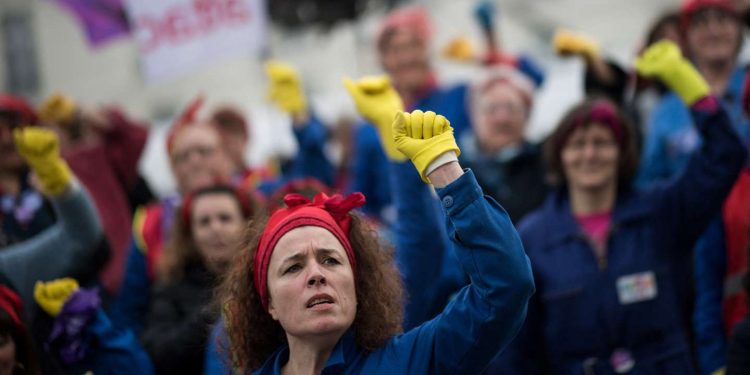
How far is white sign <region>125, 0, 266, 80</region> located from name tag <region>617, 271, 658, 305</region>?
3.46 metres

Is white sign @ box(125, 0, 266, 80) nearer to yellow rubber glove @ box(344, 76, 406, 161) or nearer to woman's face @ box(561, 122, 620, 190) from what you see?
woman's face @ box(561, 122, 620, 190)

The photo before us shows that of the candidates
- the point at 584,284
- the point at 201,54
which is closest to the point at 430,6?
the point at 201,54

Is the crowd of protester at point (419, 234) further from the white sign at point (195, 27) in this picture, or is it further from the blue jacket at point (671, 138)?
the white sign at point (195, 27)

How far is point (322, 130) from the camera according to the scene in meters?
6.20

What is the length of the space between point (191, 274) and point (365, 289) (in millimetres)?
1631

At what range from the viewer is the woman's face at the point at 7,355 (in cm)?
377

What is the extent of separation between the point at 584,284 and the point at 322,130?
2337mm

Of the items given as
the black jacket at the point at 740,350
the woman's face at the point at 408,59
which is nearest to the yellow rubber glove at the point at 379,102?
the black jacket at the point at 740,350

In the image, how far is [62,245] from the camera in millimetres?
A: 4523

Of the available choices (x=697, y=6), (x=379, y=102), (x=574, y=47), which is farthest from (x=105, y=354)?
(x=697, y=6)

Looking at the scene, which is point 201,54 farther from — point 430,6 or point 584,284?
point 430,6

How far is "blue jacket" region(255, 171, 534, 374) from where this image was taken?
2910mm

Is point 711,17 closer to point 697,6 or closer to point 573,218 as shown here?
point 697,6

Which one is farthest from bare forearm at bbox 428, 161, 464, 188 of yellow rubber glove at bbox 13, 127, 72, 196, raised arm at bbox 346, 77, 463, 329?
yellow rubber glove at bbox 13, 127, 72, 196
